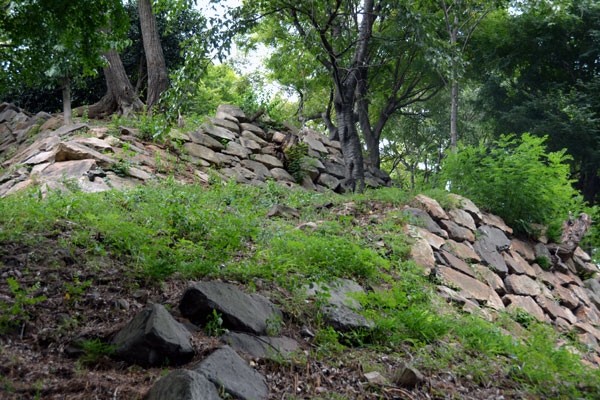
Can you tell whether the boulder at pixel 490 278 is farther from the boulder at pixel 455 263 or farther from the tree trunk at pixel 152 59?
the tree trunk at pixel 152 59

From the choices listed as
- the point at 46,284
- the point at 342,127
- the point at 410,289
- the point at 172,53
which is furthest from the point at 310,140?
the point at 46,284

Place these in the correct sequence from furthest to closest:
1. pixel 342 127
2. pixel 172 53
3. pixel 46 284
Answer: pixel 172 53 → pixel 342 127 → pixel 46 284

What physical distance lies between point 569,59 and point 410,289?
15.3 meters

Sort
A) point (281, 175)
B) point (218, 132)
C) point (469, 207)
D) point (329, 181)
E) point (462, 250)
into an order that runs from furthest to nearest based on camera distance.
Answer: point (329, 181), point (281, 175), point (218, 132), point (469, 207), point (462, 250)

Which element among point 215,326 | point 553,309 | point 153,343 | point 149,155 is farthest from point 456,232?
point 153,343

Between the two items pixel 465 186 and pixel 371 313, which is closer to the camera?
pixel 371 313

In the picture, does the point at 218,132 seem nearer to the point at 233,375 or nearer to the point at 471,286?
the point at 471,286

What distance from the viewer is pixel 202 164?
30.5 ft

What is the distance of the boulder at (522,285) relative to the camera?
7.33 meters

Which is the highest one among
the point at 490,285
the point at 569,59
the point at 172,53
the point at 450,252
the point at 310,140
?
the point at 569,59

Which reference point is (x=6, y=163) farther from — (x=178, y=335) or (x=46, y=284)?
(x=178, y=335)

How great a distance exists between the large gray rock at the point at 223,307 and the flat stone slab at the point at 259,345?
9 centimetres

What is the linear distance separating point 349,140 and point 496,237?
3.94m

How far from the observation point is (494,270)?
7.48 metres
